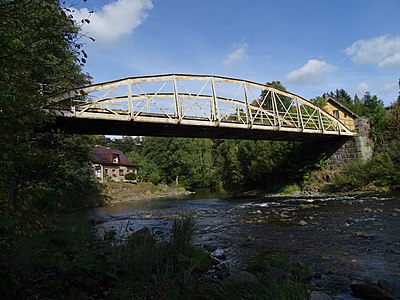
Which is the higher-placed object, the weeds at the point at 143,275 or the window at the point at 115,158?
the window at the point at 115,158

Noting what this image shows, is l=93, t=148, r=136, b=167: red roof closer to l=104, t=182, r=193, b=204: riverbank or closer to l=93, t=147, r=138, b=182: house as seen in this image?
l=93, t=147, r=138, b=182: house

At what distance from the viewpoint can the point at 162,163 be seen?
68.4 meters

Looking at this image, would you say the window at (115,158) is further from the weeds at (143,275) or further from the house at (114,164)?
the weeds at (143,275)

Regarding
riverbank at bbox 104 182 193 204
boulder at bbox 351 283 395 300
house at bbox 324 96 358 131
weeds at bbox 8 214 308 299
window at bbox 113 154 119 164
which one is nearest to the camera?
weeds at bbox 8 214 308 299

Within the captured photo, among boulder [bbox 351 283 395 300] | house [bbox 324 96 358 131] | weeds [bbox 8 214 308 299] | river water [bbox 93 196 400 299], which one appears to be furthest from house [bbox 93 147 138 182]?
boulder [bbox 351 283 395 300]

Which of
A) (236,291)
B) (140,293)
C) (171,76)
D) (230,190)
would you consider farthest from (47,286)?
(230,190)

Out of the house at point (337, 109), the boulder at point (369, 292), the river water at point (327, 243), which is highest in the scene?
the house at point (337, 109)

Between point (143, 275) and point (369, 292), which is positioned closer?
point (369, 292)

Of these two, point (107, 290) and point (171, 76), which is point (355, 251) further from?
point (171, 76)

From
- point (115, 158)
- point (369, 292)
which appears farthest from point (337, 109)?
point (115, 158)

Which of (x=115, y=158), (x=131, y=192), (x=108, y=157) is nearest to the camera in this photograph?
(x=131, y=192)

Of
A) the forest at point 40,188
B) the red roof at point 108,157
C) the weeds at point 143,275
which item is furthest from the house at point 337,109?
the red roof at point 108,157

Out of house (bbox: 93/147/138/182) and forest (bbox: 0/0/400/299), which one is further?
house (bbox: 93/147/138/182)

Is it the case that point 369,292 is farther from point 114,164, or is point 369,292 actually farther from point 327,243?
point 114,164
